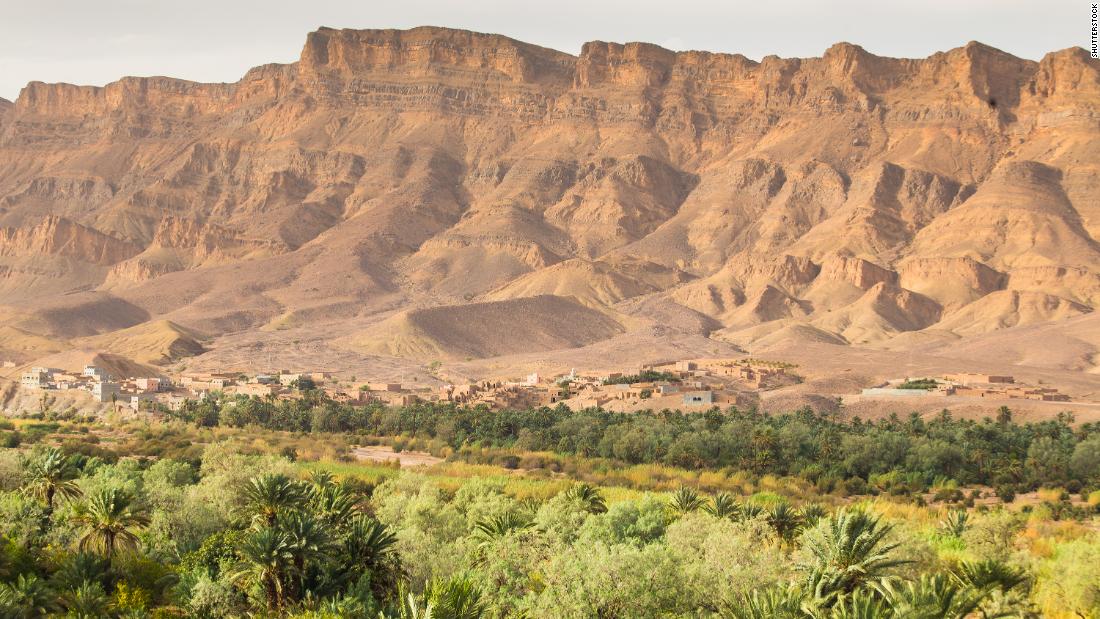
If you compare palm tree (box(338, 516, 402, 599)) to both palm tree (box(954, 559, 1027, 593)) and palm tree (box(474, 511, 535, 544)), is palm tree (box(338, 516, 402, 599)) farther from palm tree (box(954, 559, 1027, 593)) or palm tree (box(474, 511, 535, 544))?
palm tree (box(954, 559, 1027, 593))

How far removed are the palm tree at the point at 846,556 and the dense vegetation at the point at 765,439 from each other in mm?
36294

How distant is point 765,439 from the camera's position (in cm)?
7125

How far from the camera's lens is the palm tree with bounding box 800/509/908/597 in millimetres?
27031

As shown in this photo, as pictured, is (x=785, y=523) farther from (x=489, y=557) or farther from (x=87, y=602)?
(x=87, y=602)

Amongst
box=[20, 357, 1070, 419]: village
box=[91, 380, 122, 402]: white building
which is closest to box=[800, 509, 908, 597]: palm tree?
box=[20, 357, 1070, 419]: village

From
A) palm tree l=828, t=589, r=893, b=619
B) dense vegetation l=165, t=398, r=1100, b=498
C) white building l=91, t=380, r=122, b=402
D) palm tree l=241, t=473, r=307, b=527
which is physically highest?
palm tree l=828, t=589, r=893, b=619

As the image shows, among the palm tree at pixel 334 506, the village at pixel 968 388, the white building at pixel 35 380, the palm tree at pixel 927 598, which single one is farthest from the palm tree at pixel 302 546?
the white building at pixel 35 380

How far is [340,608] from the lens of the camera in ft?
88.2

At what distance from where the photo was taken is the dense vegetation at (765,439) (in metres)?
68.0

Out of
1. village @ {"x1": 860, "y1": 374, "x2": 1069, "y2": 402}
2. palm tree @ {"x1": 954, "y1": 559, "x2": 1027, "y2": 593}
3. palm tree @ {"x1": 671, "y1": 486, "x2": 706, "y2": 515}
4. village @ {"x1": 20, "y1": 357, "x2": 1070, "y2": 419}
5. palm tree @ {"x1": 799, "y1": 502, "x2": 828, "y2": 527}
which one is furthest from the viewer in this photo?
village @ {"x1": 860, "y1": 374, "x2": 1069, "y2": 402}

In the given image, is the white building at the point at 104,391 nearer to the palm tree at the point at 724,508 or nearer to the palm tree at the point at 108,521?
the palm tree at the point at 724,508

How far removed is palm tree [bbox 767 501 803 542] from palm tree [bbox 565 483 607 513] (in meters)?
6.48

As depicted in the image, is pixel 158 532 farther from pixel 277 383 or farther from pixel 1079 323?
pixel 1079 323

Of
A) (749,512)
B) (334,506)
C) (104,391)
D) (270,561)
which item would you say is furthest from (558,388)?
(270,561)
